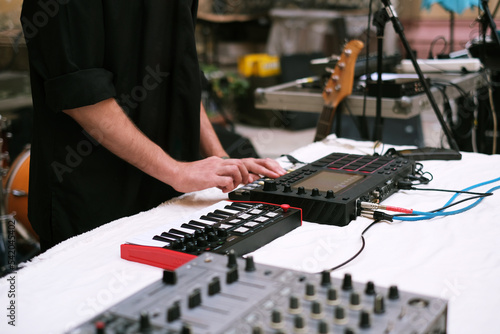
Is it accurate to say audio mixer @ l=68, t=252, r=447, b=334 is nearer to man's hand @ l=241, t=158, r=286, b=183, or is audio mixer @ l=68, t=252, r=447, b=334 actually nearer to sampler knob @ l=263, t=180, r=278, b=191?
sampler knob @ l=263, t=180, r=278, b=191

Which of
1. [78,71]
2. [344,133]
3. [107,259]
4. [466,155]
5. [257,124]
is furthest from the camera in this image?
[257,124]

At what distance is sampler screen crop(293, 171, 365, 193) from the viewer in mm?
1079

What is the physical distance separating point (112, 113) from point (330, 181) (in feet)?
1.50

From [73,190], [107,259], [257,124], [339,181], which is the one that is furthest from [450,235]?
[257,124]

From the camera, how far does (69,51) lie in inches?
41.5

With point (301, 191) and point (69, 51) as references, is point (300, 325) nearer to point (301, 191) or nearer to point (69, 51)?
point (301, 191)

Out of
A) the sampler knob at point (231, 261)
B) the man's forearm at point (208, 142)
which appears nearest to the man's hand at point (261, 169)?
the man's forearm at point (208, 142)

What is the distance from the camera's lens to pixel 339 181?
3.67 ft

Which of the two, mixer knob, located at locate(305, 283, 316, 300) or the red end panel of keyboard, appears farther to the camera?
the red end panel of keyboard

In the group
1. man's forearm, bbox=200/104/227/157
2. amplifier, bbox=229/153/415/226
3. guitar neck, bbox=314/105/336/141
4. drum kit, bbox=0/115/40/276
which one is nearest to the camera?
amplifier, bbox=229/153/415/226

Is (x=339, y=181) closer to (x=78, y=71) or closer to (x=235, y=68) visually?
(x=78, y=71)

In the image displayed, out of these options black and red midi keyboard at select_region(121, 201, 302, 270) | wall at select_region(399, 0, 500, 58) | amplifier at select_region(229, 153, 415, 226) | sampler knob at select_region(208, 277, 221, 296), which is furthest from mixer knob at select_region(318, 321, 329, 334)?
wall at select_region(399, 0, 500, 58)

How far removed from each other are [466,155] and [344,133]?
1.55m

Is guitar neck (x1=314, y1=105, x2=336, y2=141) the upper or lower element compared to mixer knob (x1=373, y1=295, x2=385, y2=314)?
lower
